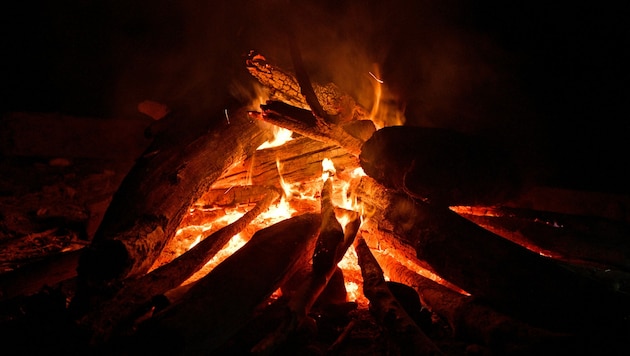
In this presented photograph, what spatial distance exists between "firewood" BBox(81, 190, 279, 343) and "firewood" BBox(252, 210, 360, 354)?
0.68 meters

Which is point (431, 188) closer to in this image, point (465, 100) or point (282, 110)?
point (282, 110)

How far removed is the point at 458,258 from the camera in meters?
2.20

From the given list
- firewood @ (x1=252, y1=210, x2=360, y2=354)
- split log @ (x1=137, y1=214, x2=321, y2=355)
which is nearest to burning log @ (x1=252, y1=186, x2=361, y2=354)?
firewood @ (x1=252, y1=210, x2=360, y2=354)

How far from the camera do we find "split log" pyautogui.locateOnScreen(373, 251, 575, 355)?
153 centimetres

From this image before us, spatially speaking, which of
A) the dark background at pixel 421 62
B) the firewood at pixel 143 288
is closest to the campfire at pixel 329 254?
the firewood at pixel 143 288

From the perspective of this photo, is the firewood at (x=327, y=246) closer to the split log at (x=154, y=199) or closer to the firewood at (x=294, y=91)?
the split log at (x=154, y=199)

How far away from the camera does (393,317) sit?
6.23 ft

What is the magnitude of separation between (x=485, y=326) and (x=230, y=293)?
1.33 meters

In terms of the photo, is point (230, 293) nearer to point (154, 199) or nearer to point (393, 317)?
point (393, 317)

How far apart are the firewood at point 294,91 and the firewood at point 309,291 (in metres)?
1.05

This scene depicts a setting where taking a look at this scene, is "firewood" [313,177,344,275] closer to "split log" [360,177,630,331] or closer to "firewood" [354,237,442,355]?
"firewood" [354,237,442,355]

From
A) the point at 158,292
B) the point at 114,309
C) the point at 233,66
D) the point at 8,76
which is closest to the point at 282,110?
the point at 233,66

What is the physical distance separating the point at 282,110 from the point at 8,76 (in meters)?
3.39

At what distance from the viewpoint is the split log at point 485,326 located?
153 cm
